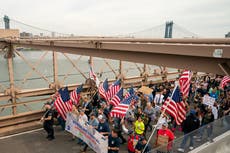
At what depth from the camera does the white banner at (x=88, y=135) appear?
21.8 ft

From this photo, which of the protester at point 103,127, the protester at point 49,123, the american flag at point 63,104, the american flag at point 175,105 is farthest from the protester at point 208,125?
the protester at point 49,123

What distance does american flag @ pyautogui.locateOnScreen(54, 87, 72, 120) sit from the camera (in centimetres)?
838

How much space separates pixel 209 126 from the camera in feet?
22.6

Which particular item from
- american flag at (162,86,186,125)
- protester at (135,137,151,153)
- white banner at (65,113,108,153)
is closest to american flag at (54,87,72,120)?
white banner at (65,113,108,153)

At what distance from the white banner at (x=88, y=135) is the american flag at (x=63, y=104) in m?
0.28

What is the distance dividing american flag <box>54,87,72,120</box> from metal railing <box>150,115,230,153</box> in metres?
3.92

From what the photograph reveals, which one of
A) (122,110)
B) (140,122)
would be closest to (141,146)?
(140,122)

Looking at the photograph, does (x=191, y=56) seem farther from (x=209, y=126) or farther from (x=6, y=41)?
(x=6, y=41)

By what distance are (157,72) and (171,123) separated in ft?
28.6

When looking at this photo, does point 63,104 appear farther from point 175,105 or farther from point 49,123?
point 175,105

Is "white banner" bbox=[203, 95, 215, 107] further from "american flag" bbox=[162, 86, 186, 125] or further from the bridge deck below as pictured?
the bridge deck below

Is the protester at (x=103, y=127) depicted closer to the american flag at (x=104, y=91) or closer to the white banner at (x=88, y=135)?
the white banner at (x=88, y=135)

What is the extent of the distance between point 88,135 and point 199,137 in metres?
3.69

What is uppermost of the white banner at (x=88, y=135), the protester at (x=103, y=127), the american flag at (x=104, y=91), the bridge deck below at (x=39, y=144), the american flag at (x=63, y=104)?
the american flag at (x=104, y=91)
